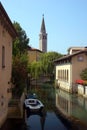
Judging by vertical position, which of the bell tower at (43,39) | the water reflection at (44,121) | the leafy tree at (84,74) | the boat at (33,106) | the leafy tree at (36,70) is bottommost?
the water reflection at (44,121)

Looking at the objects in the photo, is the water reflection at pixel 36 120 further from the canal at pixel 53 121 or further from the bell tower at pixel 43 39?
the bell tower at pixel 43 39

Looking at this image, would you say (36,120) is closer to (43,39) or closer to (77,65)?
(77,65)

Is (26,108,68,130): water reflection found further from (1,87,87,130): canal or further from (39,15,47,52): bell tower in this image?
(39,15,47,52): bell tower

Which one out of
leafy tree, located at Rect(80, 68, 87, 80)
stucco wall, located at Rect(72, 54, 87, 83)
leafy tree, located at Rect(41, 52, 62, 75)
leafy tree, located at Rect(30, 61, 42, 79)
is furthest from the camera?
leafy tree, located at Rect(41, 52, 62, 75)

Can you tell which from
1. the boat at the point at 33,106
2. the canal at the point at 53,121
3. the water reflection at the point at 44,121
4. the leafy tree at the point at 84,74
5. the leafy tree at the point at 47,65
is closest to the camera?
the canal at the point at 53,121

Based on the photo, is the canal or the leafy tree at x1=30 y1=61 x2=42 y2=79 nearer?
the canal

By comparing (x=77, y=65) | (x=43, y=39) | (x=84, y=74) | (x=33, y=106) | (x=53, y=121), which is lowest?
(x=53, y=121)

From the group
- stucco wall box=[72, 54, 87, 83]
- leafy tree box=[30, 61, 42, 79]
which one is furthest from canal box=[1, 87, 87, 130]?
leafy tree box=[30, 61, 42, 79]

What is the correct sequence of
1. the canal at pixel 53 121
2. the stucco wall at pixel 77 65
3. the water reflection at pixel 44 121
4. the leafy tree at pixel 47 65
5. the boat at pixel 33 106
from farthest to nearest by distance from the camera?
the leafy tree at pixel 47 65, the stucco wall at pixel 77 65, the boat at pixel 33 106, the water reflection at pixel 44 121, the canal at pixel 53 121

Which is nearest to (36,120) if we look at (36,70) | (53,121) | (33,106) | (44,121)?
(44,121)

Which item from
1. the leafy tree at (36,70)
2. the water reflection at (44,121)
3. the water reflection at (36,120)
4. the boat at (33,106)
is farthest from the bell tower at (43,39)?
the water reflection at (44,121)

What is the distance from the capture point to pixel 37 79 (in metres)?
74.3

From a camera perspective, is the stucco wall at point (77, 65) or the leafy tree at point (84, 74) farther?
the stucco wall at point (77, 65)

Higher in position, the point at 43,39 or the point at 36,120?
the point at 43,39
